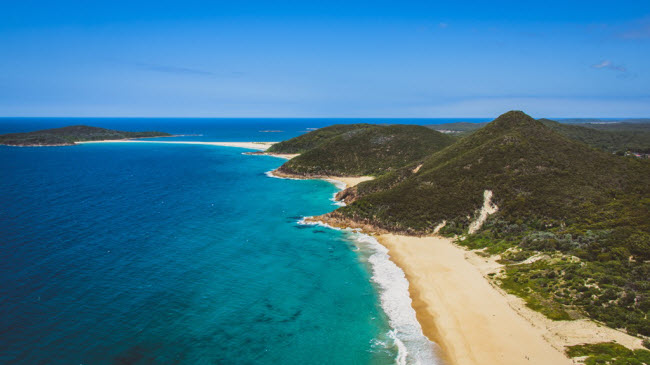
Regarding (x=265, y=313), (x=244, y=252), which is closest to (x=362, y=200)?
(x=244, y=252)

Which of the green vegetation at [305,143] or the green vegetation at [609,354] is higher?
the green vegetation at [305,143]

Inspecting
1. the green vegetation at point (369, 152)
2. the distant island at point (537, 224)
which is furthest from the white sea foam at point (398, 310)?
the green vegetation at point (369, 152)

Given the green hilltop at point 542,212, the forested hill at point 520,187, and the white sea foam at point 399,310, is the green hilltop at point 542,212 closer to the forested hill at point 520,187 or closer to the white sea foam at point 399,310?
the forested hill at point 520,187

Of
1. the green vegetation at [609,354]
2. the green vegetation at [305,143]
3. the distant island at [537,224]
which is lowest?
the green vegetation at [609,354]

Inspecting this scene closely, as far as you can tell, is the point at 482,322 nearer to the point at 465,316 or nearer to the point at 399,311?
the point at 465,316

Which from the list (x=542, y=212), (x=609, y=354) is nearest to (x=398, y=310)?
(x=609, y=354)
